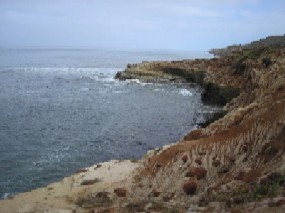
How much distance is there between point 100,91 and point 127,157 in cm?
6130

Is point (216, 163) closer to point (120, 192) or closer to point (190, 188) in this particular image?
point (190, 188)

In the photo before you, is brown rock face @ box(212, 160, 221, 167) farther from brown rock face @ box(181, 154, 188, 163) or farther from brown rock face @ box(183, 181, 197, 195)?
brown rock face @ box(183, 181, 197, 195)

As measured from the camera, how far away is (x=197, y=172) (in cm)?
3102

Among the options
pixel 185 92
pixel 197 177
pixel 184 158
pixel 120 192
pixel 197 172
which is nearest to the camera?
pixel 197 177

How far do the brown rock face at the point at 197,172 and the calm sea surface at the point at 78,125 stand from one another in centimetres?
1662

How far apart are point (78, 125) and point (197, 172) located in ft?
122

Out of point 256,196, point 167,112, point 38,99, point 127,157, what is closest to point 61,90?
point 38,99

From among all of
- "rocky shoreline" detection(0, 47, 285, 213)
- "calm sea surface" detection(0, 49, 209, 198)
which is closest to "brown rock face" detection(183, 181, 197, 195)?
"rocky shoreline" detection(0, 47, 285, 213)

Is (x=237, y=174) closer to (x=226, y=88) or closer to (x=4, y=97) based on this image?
(x=226, y=88)

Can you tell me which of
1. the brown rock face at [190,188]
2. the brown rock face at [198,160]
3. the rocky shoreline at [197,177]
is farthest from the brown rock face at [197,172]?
the brown rock face at [190,188]

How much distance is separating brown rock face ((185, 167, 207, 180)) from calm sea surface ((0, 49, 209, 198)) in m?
16.6

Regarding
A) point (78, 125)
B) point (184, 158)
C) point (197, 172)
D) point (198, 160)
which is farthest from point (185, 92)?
point (197, 172)

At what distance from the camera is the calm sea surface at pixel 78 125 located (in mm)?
45778

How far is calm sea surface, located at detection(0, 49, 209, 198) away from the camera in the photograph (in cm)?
4578
